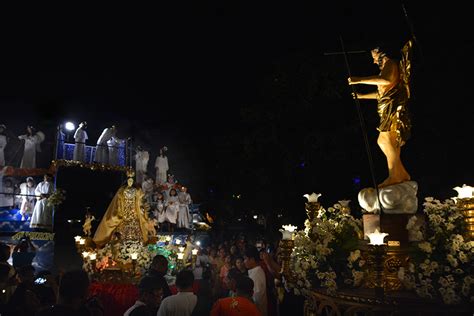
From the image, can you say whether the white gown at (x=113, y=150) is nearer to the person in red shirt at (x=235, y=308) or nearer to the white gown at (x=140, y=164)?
the white gown at (x=140, y=164)

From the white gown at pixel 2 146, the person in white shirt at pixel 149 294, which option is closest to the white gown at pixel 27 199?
the white gown at pixel 2 146

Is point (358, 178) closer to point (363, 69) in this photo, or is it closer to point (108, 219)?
point (363, 69)

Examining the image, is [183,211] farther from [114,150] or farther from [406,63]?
[406,63]

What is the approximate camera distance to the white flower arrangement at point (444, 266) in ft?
16.0

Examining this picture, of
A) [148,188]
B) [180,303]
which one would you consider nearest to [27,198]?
[148,188]

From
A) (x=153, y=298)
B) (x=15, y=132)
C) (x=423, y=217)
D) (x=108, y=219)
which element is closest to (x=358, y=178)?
(x=108, y=219)

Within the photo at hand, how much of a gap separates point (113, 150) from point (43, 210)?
5.98 m

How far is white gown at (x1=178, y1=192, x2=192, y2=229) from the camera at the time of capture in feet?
77.9

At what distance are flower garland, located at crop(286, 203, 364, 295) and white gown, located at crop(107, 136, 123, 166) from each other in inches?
728

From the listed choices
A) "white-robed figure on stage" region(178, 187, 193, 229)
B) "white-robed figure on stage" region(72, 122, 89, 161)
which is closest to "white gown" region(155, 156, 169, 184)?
"white-robed figure on stage" region(178, 187, 193, 229)

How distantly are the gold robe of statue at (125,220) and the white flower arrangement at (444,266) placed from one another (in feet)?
31.0

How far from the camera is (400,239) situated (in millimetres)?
5859

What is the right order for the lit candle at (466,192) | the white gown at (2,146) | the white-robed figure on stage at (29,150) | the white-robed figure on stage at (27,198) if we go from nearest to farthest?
the lit candle at (466,192)
the white-robed figure on stage at (27,198)
the white gown at (2,146)
the white-robed figure on stage at (29,150)

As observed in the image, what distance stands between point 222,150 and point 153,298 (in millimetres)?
15510
